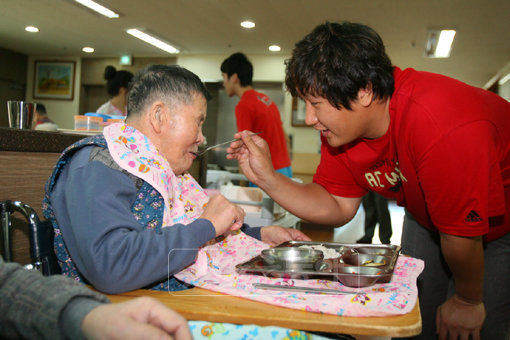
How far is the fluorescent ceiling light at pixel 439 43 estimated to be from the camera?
19.8ft

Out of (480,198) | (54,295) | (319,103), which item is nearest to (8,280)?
(54,295)

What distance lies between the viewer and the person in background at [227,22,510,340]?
1.13m

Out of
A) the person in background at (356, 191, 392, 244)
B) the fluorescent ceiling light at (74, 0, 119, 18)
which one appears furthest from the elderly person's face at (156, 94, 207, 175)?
the fluorescent ceiling light at (74, 0, 119, 18)

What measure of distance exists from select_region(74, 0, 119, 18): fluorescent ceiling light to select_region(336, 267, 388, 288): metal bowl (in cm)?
548

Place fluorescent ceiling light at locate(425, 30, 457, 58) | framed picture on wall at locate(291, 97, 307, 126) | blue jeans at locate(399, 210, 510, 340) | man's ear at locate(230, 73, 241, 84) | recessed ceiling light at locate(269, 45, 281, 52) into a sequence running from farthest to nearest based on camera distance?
framed picture on wall at locate(291, 97, 307, 126) → recessed ceiling light at locate(269, 45, 281, 52) → fluorescent ceiling light at locate(425, 30, 457, 58) → man's ear at locate(230, 73, 241, 84) → blue jeans at locate(399, 210, 510, 340)

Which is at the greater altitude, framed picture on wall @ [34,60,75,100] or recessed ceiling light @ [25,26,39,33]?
recessed ceiling light @ [25,26,39,33]

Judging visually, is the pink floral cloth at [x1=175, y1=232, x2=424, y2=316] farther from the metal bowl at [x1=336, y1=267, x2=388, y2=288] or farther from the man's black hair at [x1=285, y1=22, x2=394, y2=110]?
the man's black hair at [x1=285, y1=22, x2=394, y2=110]

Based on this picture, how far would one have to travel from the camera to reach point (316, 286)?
3.23 feet

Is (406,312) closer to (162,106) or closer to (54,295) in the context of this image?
(54,295)

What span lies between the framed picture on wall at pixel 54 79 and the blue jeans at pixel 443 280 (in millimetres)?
8796

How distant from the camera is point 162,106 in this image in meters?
1.22

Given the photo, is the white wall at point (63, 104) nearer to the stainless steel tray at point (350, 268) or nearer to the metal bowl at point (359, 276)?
the stainless steel tray at point (350, 268)

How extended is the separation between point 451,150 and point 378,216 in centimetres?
353

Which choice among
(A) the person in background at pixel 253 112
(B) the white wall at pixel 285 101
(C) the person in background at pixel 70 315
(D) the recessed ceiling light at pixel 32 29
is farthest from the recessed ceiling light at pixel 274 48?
(C) the person in background at pixel 70 315
